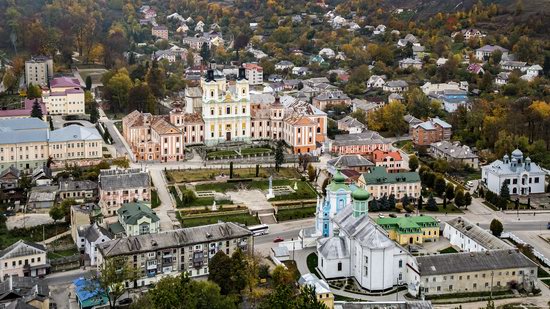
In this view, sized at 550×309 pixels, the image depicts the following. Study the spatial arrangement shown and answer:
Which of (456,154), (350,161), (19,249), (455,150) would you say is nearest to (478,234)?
(350,161)

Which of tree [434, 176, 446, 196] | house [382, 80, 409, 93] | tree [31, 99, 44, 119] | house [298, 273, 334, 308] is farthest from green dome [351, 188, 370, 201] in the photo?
house [382, 80, 409, 93]

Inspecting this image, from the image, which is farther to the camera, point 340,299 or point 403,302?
point 340,299

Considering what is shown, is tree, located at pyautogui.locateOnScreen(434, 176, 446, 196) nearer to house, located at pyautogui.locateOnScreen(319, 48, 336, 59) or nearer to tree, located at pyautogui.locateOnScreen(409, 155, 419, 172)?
tree, located at pyautogui.locateOnScreen(409, 155, 419, 172)

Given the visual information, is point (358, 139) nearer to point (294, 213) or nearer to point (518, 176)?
point (518, 176)

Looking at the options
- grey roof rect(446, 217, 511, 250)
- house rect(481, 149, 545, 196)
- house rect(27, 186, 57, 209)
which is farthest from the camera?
house rect(481, 149, 545, 196)

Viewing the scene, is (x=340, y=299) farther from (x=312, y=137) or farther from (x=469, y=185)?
(x=312, y=137)

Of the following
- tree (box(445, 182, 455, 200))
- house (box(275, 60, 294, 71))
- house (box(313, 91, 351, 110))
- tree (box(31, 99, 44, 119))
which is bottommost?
tree (box(445, 182, 455, 200))

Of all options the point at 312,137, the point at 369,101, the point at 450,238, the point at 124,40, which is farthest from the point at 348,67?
the point at 450,238
